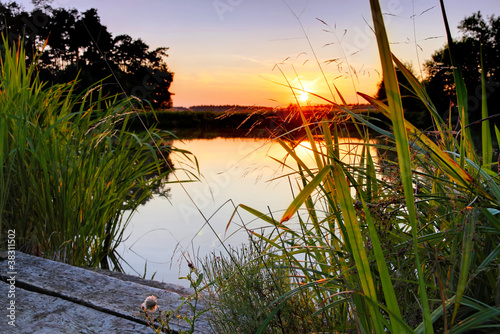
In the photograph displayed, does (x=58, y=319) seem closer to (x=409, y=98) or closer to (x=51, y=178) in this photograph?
(x=51, y=178)

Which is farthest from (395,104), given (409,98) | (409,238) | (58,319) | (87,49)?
(87,49)

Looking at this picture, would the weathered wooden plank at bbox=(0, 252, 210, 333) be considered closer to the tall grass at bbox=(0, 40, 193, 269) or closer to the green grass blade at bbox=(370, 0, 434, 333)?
the tall grass at bbox=(0, 40, 193, 269)

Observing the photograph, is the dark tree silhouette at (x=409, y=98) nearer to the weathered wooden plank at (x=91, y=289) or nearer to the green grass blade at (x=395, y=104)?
the green grass blade at (x=395, y=104)

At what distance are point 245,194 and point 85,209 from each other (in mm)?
3855

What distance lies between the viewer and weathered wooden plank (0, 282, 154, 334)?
4.44 feet

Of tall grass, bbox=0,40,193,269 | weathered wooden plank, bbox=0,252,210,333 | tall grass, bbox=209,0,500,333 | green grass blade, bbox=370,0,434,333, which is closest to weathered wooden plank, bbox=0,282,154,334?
weathered wooden plank, bbox=0,252,210,333

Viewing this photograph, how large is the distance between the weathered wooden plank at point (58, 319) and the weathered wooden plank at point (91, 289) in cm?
3

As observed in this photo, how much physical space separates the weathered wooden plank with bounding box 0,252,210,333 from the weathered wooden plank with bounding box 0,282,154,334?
3 centimetres

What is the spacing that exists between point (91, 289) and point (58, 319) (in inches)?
9.0

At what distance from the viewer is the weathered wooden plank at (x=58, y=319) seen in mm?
1354

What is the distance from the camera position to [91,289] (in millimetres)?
1650

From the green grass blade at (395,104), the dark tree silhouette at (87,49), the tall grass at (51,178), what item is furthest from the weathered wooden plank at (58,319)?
the dark tree silhouette at (87,49)

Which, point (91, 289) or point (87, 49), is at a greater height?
point (87, 49)

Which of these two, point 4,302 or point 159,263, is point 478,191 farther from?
point 159,263
